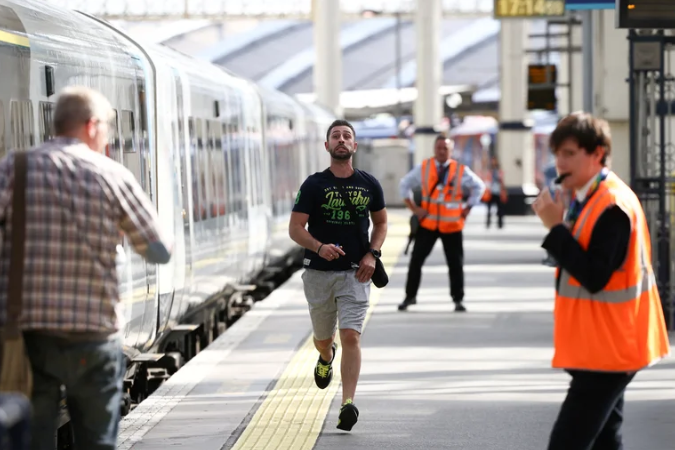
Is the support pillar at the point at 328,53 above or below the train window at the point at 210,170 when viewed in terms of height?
above

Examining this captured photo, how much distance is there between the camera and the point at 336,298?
8.62 metres

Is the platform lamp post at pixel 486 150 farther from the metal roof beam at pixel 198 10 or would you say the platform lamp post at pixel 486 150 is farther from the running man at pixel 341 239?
the running man at pixel 341 239

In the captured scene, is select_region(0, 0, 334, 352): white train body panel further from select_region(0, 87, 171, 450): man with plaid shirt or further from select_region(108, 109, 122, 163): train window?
→ select_region(0, 87, 171, 450): man with plaid shirt

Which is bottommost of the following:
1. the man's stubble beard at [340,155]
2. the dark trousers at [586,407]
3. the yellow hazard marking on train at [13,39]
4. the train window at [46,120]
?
the dark trousers at [586,407]

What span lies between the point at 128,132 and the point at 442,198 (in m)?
5.57

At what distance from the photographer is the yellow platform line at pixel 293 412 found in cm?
808

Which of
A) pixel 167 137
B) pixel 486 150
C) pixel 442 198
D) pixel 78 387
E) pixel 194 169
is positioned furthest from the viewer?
pixel 486 150

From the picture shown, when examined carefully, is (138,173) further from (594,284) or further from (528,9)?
(528,9)

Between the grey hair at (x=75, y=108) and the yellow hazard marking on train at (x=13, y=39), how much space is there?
75.8 inches

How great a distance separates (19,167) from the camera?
512cm

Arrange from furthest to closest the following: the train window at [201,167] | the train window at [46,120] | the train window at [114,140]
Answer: the train window at [201,167], the train window at [114,140], the train window at [46,120]

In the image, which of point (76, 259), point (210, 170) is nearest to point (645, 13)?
point (210, 170)

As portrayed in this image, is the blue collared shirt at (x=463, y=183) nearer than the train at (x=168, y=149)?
No

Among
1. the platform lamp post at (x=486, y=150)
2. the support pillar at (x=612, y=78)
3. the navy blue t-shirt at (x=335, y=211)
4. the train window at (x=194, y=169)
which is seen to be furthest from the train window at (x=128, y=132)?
the platform lamp post at (x=486, y=150)
